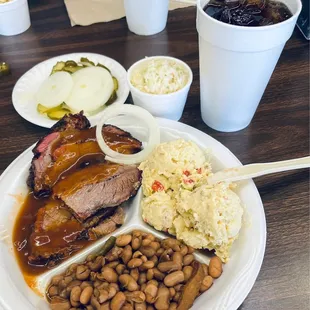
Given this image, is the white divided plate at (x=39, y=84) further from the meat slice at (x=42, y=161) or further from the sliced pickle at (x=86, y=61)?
the meat slice at (x=42, y=161)

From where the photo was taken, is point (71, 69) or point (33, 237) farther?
point (71, 69)

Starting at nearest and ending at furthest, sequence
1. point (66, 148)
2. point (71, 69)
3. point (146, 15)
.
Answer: point (66, 148), point (71, 69), point (146, 15)

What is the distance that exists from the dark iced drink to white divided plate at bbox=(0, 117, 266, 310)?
1.61ft

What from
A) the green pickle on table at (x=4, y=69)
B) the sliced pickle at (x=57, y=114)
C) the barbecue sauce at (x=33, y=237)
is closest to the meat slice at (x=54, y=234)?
the barbecue sauce at (x=33, y=237)

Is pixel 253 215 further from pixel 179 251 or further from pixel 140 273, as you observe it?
pixel 140 273

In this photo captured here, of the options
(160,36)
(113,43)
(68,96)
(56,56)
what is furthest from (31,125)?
(160,36)

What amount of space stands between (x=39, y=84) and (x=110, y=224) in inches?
41.3

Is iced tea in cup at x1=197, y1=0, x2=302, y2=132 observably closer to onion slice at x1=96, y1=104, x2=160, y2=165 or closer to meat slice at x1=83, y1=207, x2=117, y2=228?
onion slice at x1=96, y1=104, x2=160, y2=165

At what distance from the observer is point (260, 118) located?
2152 mm

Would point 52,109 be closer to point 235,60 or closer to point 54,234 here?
point 54,234

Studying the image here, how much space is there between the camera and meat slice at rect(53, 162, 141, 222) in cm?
164

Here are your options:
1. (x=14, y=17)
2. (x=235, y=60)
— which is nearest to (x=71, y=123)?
(x=235, y=60)

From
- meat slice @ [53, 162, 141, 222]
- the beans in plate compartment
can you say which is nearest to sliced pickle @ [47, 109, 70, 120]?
meat slice @ [53, 162, 141, 222]

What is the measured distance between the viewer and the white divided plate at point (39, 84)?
211cm
